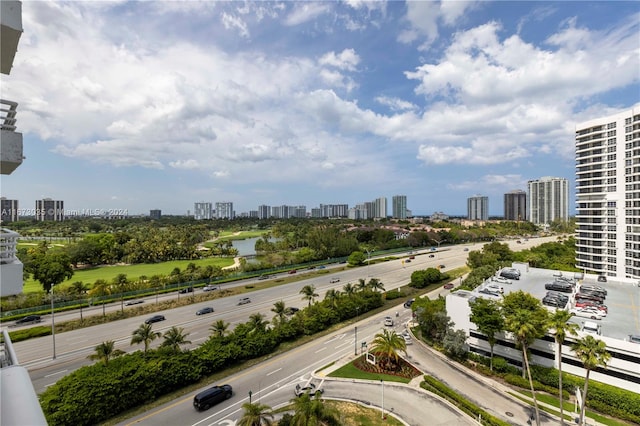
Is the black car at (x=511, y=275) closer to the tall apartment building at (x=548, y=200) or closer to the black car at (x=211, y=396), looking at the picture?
the black car at (x=211, y=396)

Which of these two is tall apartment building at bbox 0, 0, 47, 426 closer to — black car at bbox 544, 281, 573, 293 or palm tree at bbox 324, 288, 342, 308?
palm tree at bbox 324, 288, 342, 308

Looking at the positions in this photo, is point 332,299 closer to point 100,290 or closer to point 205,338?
point 205,338

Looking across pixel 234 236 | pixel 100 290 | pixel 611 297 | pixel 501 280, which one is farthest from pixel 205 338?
pixel 234 236

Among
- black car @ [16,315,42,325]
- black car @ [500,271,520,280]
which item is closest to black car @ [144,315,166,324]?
black car @ [16,315,42,325]

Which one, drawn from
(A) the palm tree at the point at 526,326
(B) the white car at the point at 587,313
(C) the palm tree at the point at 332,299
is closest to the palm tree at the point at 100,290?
(C) the palm tree at the point at 332,299

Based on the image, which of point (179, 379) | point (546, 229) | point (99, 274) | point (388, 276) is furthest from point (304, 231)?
point (546, 229)

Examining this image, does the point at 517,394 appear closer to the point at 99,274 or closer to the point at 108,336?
the point at 108,336
